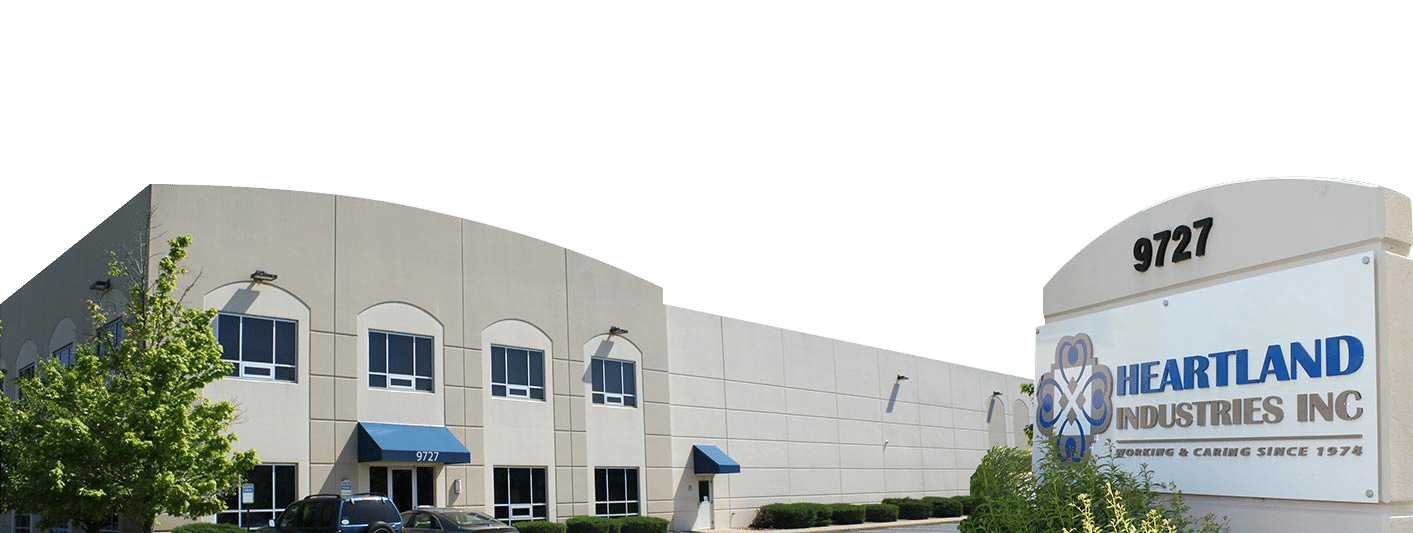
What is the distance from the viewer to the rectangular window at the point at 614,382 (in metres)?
36.2

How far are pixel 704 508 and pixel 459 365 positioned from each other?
445 inches

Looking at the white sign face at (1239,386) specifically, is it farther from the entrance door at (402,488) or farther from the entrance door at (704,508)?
the entrance door at (704,508)

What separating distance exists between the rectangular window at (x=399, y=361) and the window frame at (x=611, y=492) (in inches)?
267

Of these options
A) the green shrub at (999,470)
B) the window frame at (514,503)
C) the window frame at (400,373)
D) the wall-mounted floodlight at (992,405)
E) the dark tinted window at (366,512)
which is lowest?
the window frame at (514,503)

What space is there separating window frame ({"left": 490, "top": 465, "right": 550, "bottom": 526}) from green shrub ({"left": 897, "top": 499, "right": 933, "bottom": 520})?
18.9 m

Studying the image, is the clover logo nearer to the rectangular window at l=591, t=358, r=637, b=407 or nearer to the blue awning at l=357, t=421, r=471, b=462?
the blue awning at l=357, t=421, r=471, b=462

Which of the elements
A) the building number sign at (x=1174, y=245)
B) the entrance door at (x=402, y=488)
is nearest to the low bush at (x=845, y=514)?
the entrance door at (x=402, y=488)

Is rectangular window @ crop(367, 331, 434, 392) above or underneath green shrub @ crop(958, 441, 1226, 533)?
above

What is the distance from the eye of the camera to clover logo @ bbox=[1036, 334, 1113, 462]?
403 inches

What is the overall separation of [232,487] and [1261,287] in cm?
2145

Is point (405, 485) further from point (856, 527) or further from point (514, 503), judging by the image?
point (856, 527)

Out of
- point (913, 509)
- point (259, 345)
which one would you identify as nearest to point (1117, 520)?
point (259, 345)

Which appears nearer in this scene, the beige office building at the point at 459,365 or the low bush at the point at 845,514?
the beige office building at the point at 459,365

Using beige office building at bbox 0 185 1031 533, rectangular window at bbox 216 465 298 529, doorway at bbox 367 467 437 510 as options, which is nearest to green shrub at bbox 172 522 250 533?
rectangular window at bbox 216 465 298 529
